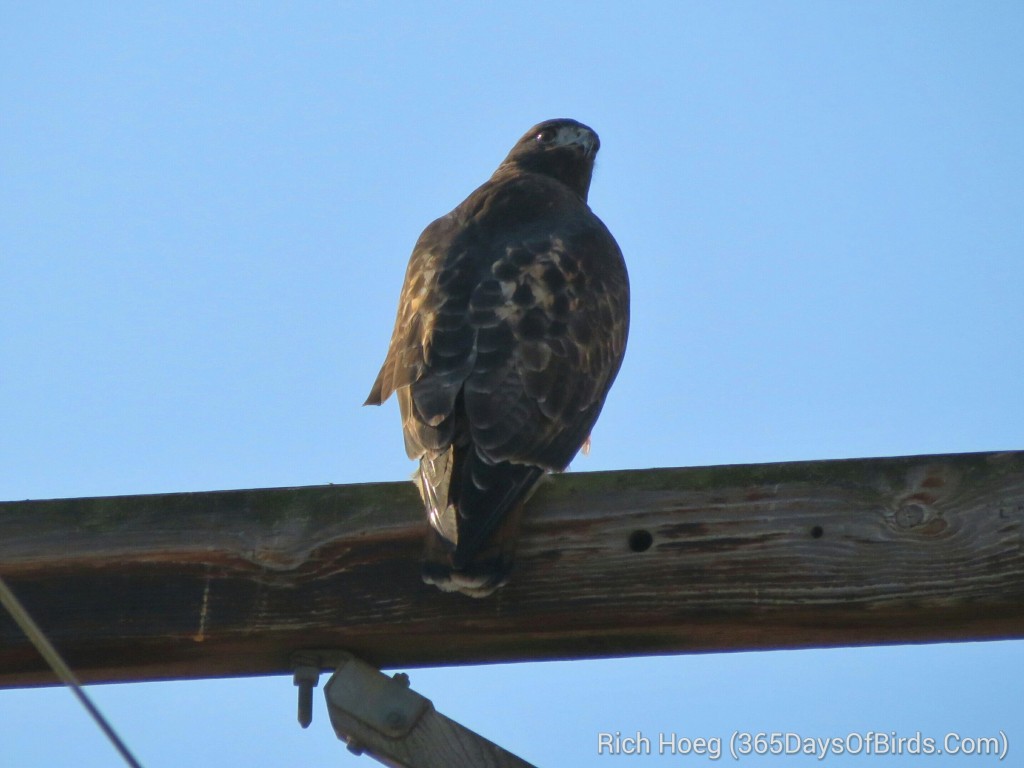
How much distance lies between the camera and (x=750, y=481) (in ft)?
10.6

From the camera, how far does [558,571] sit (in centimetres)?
327

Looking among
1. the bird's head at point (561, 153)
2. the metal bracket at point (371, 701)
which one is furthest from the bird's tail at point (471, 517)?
the bird's head at point (561, 153)

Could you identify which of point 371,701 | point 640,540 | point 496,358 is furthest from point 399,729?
point 496,358

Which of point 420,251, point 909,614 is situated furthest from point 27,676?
point 420,251

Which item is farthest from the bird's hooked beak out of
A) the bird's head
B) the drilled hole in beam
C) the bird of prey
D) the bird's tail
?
the drilled hole in beam

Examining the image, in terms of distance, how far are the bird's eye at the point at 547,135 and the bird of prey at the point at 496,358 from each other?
1.14 m

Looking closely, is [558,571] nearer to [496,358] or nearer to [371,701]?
[371,701]

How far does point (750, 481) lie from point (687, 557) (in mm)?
216

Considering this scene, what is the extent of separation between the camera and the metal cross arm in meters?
2.97

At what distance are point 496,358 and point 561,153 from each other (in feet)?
9.69

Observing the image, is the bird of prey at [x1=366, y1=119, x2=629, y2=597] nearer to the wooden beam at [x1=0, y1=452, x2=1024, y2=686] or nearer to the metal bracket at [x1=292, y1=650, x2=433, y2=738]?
the wooden beam at [x1=0, y1=452, x2=1024, y2=686]

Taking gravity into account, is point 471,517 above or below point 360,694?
above

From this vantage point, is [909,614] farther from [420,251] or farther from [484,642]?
[420,251]

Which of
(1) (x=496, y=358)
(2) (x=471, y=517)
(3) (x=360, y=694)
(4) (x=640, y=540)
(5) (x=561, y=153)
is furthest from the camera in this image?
(5) (x=561, y=153)
